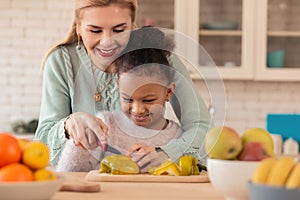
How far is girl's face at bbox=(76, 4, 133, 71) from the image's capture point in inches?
79.2

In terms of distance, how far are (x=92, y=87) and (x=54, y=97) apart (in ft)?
0.83

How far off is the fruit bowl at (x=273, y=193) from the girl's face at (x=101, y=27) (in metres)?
0.96

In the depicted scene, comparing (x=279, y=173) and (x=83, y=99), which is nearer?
(x=279, y=173)

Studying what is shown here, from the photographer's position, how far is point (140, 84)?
183 cm

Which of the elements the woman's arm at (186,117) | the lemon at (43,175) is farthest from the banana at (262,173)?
the woman's arm at (186,117)

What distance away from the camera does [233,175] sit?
4.36 ft

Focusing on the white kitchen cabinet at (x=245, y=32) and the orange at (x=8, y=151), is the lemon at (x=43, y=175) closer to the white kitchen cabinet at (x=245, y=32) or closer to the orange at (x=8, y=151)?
the orange at (x=8, y=151)

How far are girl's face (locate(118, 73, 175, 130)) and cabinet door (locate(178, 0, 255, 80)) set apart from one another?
2.82 meters

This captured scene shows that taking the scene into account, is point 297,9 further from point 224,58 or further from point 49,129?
point 49,129

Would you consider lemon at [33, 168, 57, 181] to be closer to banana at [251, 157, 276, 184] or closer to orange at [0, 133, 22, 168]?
orange at [0, 133, 22, 168]

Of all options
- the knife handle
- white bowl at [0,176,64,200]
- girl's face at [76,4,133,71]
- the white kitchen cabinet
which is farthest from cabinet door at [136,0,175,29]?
white bowl at [0,176,64,200]

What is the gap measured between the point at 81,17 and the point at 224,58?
105 inches

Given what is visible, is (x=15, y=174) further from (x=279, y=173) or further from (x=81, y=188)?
(x=279, y=173)

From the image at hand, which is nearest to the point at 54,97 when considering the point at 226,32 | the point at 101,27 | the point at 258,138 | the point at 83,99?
the point at 83,99
